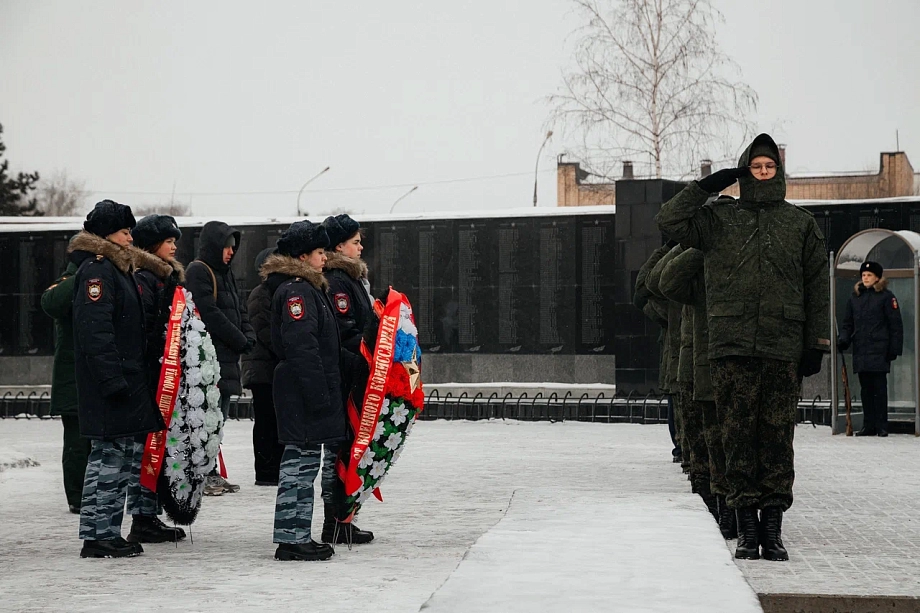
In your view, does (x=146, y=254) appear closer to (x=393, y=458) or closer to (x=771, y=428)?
(x=393, y=458)

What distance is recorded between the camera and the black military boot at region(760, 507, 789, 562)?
703 cm

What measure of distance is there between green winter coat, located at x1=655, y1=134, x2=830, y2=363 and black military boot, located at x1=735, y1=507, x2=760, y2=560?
804 millimetres

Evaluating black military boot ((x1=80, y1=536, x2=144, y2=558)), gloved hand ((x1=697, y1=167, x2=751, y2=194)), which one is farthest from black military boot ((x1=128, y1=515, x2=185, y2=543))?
gloved hand ((x1=697, y1=167, x2=751, y2=194))

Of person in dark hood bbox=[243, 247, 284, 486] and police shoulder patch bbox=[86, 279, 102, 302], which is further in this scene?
person in dark hood bbox=[243, 247, 284, 486]

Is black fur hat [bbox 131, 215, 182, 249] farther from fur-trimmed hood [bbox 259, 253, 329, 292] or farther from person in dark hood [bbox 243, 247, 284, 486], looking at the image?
person in dark hood [bbox 243, 247, 284, 486]

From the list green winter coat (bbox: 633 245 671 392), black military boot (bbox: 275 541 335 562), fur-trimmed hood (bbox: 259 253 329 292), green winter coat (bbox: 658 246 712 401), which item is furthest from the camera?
green winter coat (bbox: 633 245 671 392)

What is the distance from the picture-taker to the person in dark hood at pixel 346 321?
7480 mm

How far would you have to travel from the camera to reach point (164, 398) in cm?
764

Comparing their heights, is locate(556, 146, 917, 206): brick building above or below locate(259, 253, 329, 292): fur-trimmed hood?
above

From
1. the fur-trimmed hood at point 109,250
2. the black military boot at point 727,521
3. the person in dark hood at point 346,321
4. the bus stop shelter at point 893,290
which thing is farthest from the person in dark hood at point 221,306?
the bus stop shelter at point 893,290

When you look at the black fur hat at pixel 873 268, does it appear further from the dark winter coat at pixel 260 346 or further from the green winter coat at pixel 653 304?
the dark winter coat at pixel 260 346

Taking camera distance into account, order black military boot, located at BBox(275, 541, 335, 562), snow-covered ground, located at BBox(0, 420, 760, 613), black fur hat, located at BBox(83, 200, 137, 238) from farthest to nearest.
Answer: black fur hat, located at BBox(83, 200, 137, 238) < black military boot, located at BBox(275, 541, 335, 562) < snow-covered ground, located at BBox(0, 420, 760, 613)

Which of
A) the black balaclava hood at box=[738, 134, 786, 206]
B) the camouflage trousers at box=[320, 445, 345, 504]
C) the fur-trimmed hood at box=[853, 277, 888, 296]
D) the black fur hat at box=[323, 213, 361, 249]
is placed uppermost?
the black balaclava hood at box=[738, 134, 786, 206]

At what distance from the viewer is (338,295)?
25.3 ft
